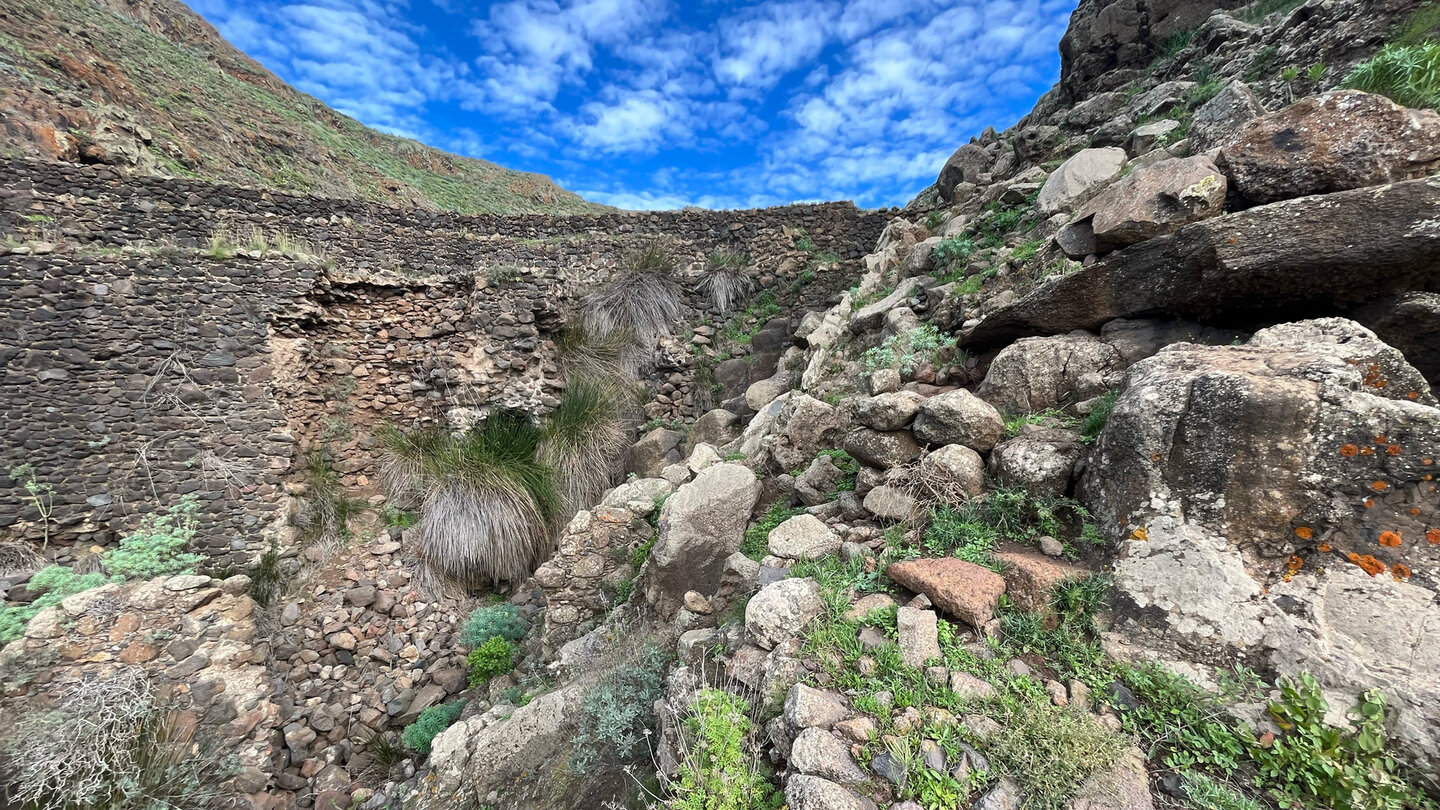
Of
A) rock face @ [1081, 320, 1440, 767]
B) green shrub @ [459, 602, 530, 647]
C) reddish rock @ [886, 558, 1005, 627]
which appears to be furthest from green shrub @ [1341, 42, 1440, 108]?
green shrub @ [459, 602, 530, 647]

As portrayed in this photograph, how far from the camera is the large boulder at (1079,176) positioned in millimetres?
4699

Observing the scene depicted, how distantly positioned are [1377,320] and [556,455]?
276 inches

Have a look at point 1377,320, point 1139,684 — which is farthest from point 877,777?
point 1377,320

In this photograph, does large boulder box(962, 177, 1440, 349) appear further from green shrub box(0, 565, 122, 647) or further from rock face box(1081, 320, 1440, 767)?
green shrub box(0, 565, 122, 647)

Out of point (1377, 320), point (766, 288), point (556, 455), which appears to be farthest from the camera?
point (766, 288)

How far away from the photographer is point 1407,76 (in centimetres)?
293

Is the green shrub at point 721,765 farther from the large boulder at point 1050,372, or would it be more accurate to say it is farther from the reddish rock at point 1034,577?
the large boulder at point 1050,372

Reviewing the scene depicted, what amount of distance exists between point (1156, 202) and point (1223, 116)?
1.66 meters

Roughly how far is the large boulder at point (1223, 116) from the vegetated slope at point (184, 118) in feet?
57.3

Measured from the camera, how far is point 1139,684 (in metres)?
1.70

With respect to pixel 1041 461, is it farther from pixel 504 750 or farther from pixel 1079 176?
pixel 1079 176

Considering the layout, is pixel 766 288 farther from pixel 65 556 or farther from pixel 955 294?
pixel 65 556

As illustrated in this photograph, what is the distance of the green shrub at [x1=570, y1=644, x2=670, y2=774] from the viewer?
2645mm

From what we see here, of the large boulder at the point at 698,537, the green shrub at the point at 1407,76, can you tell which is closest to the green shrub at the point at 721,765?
the large boulder at the point at 698,537
